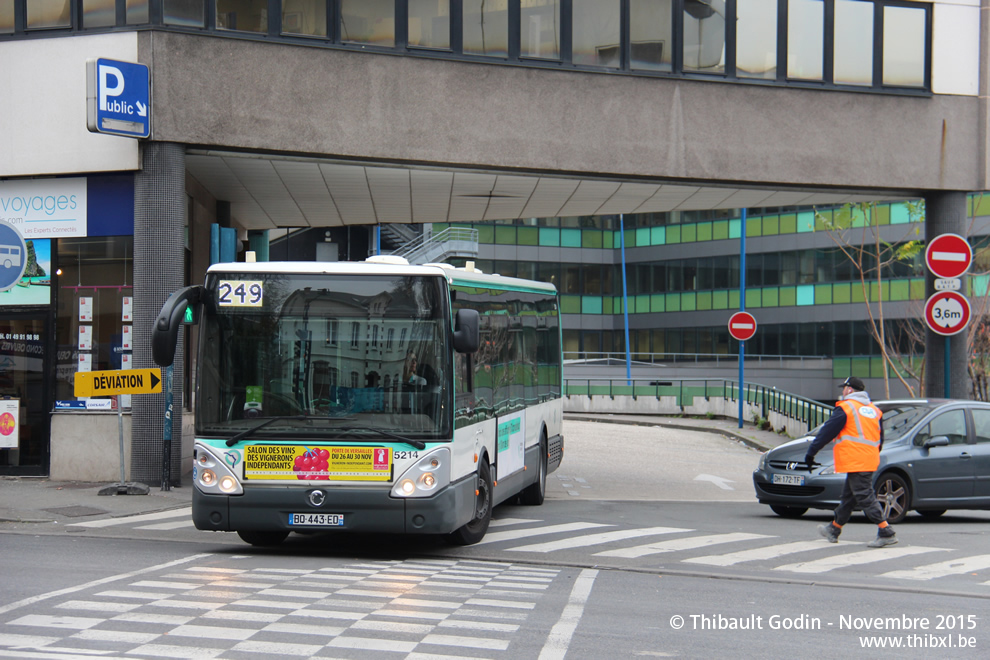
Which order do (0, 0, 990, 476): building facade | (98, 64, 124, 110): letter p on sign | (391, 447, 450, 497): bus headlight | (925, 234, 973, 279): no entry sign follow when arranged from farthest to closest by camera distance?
1. (0, 0, 990, 476): building facade
2. (925, 234, 973, 279): no entry sign
3. (98, 64, 124, 110): letter p on sign
4. (391, 447, 450, 497): bus headlight

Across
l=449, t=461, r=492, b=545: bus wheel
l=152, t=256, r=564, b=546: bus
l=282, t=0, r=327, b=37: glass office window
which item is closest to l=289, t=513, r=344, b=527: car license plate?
l=152, t=256, r=564, b=546: bus

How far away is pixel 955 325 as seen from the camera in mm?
16297

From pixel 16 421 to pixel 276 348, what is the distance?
832 cm

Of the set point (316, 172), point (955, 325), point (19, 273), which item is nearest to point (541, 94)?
point (316, 172)

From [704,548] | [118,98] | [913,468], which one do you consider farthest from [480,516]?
[118,98]

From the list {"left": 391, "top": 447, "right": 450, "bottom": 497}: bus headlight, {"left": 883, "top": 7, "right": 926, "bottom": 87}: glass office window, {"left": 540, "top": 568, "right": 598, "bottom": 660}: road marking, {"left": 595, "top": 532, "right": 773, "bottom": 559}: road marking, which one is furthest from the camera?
{"left": 883, "top": 7, "right": 926, "bottom": 87}: glass office window

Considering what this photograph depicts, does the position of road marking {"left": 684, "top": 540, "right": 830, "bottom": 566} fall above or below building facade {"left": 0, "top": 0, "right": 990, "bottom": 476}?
below

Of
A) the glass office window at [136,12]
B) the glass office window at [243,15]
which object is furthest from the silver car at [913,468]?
the glass office window at [136,12]

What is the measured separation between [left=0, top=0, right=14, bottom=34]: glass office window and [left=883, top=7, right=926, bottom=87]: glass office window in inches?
553

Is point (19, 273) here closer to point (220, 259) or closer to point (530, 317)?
point (220, 259)

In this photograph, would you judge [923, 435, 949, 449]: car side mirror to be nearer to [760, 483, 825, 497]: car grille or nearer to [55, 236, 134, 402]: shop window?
[760, 483, 825, 497]: car grille

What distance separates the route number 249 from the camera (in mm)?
10648

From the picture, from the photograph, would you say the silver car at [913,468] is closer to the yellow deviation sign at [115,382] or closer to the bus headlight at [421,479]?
the bus headlight at [421,479]

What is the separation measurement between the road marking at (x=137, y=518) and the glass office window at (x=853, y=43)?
1292 centimetres
